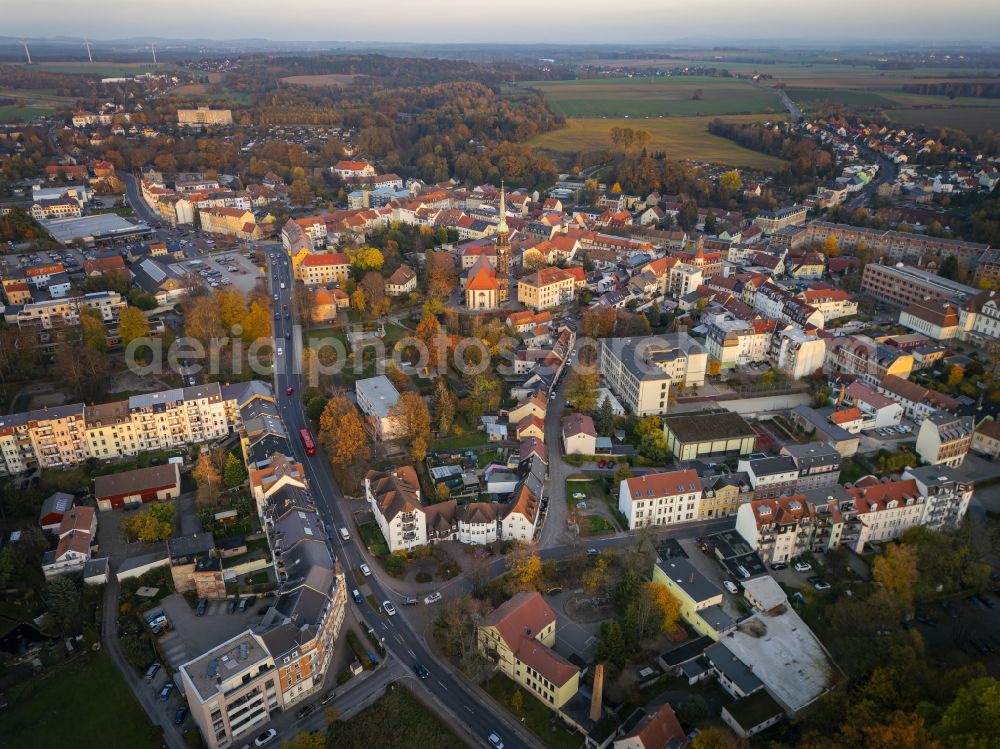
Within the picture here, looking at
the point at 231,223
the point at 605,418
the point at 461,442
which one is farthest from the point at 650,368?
the point at 231,223

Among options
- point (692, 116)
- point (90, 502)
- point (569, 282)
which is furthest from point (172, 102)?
point (90, 502)

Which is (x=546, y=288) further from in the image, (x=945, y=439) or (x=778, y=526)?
(x=778, y=526)

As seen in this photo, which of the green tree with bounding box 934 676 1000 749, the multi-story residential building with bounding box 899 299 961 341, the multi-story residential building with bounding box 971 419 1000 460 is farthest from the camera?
the multi-story residential building with bounding box 899 299 961 341

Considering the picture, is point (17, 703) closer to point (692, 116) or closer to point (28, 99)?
point (692, 116)

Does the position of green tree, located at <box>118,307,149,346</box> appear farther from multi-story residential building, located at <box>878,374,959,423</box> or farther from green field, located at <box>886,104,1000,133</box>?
green field, located at <box>886,104,1000,133</box>

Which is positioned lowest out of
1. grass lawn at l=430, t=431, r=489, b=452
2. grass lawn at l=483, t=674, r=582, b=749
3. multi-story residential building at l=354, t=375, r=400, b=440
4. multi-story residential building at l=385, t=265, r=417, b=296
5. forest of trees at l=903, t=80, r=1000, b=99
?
grass lawn at l=483, t=674, r=582, b=749

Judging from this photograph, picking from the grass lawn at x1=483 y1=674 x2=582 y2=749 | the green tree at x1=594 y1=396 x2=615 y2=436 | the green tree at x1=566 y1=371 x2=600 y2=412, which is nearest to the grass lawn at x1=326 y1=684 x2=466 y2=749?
the grass lawn at x1=483 y1=674 x2=582 y2=749

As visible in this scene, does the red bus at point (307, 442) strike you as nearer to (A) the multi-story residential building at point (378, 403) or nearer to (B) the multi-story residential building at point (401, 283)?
(A) the multi-story residential building at point (378, 403)
